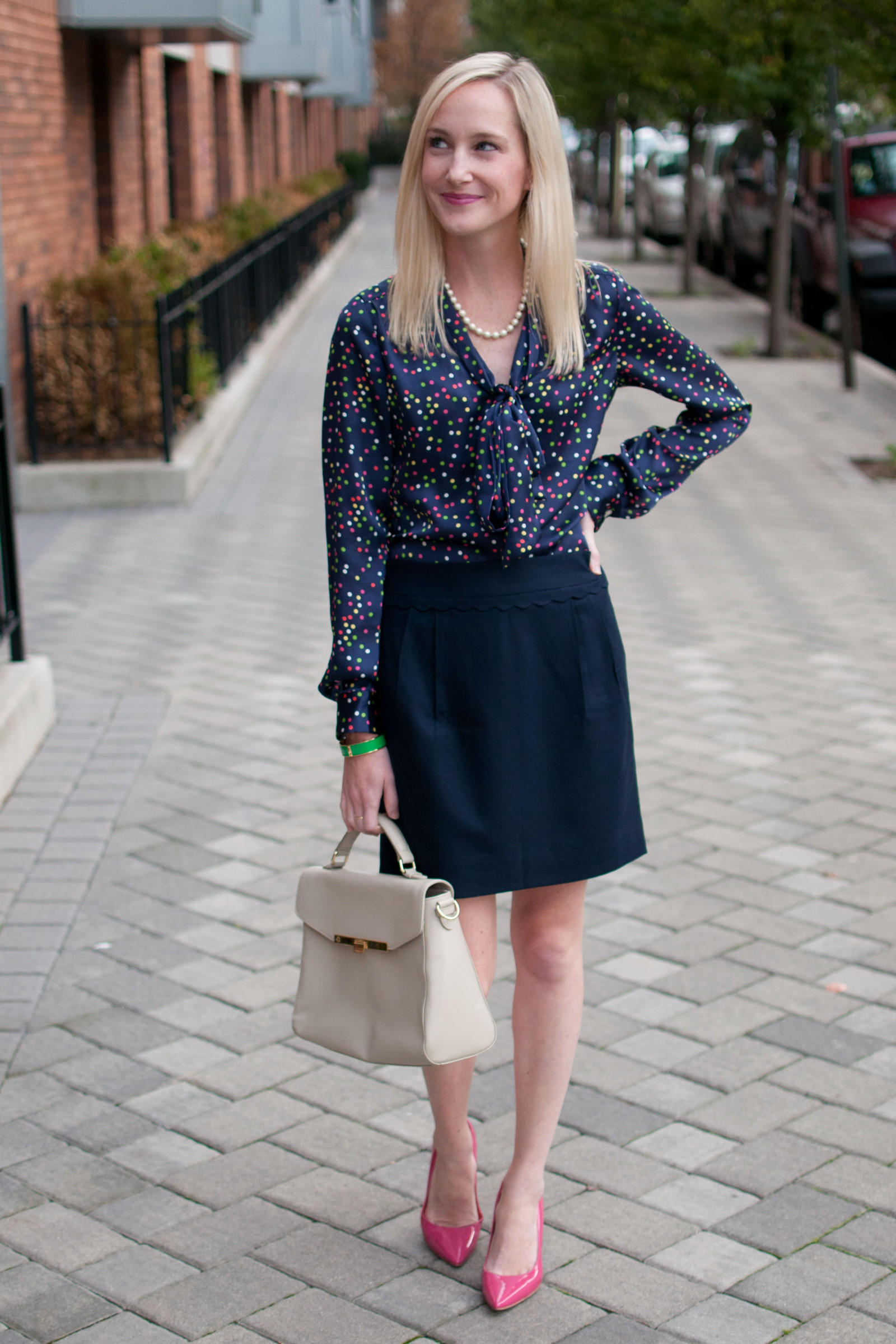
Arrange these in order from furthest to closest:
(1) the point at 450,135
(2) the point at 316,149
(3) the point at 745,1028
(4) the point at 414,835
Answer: (2) the point at 316,149, (3) the point at 745,1028, (4) the point at 414,835, (1) the point at 450,135

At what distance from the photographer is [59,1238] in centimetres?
281

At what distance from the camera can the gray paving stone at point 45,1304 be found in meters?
2.55

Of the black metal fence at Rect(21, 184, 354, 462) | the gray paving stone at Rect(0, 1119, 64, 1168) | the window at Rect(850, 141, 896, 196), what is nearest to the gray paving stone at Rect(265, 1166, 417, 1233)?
the gray paving stone at Rect(0, 1119, 64, 1168)

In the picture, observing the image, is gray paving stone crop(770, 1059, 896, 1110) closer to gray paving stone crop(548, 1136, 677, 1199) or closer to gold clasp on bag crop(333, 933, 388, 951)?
gray paving stone crop(548, 1136, 677, 1199)

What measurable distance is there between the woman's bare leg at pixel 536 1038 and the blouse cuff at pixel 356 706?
0.42 m

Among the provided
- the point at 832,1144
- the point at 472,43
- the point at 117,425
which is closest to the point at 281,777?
the point at 832,1144

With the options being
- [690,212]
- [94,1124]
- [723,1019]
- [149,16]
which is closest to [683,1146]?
[723,1019]

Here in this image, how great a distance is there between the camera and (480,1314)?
103 inches

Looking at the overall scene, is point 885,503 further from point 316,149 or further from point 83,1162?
point 316,149

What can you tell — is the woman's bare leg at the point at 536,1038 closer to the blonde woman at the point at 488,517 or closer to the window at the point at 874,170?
the blonde woman at the point at 488,517

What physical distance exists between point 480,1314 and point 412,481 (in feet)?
4.53

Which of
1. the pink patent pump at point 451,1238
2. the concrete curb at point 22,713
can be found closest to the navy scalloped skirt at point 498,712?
the pink patent pump at point 451,1238

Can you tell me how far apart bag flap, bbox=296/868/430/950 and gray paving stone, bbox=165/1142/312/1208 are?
2.38ft

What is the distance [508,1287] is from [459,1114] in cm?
29
